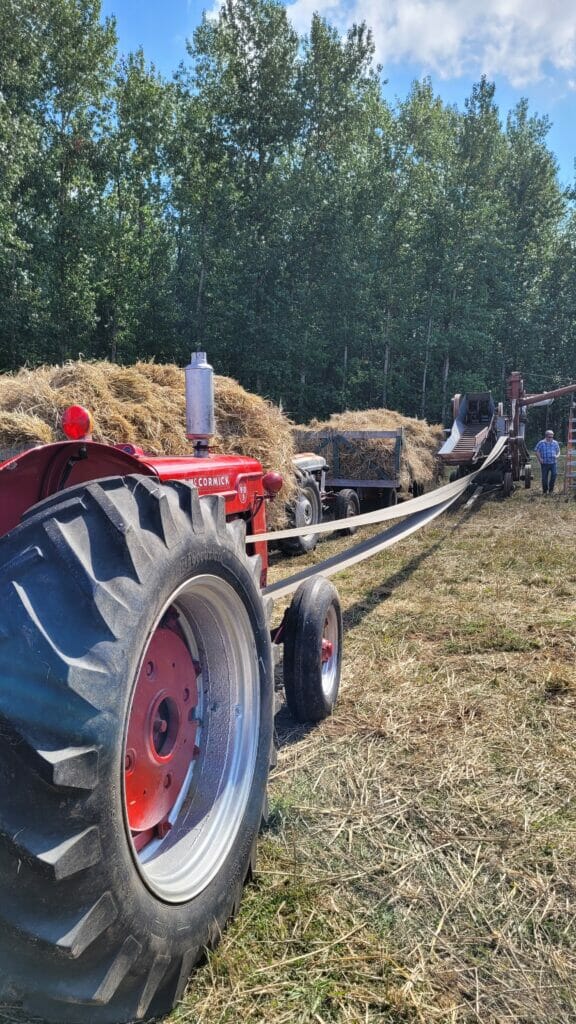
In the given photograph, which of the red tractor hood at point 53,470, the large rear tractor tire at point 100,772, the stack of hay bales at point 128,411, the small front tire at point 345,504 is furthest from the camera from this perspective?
the small front tire at point 345,504

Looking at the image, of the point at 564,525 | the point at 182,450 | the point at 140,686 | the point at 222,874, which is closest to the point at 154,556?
the point at 140,686

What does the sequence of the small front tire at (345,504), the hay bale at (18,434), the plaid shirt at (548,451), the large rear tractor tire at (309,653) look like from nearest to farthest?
the large rear tractor tire at (309,653), the hay bale at (18,434), the small front tire at (345,504), the plaid shirt at (548,451)

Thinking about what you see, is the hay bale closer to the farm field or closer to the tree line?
the farm field

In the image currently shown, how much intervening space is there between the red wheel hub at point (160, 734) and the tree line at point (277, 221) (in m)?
20.0

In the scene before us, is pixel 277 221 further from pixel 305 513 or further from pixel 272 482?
pixel 272 482

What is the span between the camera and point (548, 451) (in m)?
14.7

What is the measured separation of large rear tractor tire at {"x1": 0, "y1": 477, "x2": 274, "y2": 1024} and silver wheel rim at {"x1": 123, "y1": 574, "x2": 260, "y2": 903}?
0.04 feet

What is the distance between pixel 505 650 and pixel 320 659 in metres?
1.98

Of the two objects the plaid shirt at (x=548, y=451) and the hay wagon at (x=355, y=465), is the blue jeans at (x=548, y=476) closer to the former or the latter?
the plaid shirt at (x=548, y=451)

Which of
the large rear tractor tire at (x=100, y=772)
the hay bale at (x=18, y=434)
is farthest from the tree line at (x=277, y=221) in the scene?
the large rear tractor tire at (x=100, y=772)

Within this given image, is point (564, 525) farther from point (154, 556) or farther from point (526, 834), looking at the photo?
point (154, 556)

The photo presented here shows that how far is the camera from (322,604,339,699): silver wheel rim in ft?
12.4

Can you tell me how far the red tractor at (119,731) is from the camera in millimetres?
1238

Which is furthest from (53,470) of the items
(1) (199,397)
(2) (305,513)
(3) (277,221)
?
(3) (277,221)
